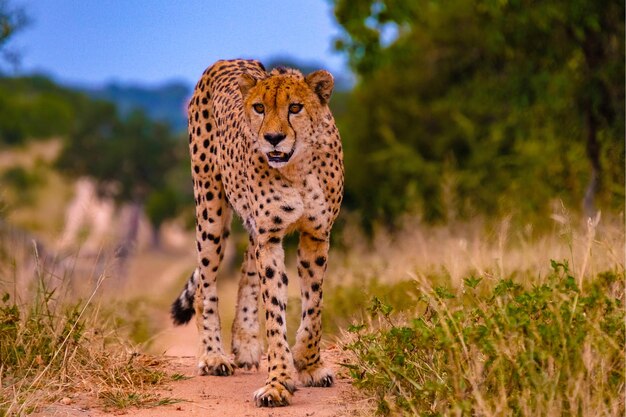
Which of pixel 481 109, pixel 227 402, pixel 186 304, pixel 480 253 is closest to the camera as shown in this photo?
pixel 227 402

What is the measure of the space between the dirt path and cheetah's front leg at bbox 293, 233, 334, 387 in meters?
0.08

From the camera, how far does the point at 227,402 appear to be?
217 inches

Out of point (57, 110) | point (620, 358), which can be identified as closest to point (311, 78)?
point (620, 358)

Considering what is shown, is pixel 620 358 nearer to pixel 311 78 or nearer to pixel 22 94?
pixel 311 78

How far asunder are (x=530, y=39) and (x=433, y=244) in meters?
3.94

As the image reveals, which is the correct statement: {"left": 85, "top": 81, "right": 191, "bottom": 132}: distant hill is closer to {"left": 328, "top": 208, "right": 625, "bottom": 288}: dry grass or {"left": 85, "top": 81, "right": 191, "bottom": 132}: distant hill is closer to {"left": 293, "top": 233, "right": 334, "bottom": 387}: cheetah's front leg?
{"left": 328, "top": 208, "right": 625, "bottom": 288}: dry grass

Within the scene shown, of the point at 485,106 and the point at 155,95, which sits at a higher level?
the point at 155,95

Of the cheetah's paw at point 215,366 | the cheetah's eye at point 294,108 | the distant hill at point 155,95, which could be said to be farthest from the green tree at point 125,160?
the distant hill at point 155,95

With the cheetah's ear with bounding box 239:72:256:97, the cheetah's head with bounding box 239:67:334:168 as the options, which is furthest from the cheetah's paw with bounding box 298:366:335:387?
the cheetah's ear with bounding box 239:72:256:97

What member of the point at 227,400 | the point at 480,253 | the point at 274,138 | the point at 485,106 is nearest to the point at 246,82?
the point at 274,138

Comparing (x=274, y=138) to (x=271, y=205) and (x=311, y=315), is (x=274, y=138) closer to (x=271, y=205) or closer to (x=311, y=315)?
(x=271, y=205)

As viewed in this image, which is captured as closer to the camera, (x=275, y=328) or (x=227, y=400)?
(x=275, y=328)

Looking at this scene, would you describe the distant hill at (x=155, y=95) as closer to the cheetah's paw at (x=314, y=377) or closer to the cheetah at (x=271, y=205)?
the cheetah at (x=271, y=205)

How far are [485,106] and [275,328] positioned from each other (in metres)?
10.9
